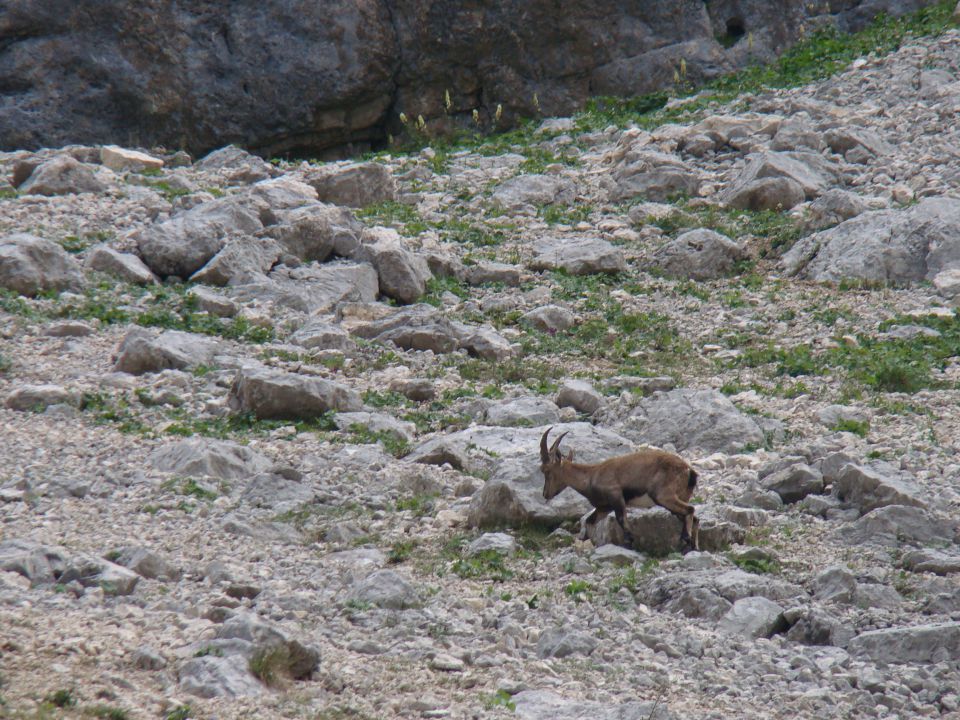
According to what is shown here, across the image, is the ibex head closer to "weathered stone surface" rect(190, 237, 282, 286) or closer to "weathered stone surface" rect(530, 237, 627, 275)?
"weathered stone surface" rect(190, 237, 282, 286)

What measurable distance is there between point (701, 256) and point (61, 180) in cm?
845

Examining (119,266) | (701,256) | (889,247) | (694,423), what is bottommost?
(701,256)

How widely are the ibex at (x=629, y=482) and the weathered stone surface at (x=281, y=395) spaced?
2615mm

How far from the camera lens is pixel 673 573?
23.7ft

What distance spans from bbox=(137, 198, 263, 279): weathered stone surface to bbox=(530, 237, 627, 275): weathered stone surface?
366 cm

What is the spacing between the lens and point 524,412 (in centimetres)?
1035

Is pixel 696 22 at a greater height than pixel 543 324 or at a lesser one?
greater

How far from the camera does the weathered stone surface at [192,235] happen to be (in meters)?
13.6

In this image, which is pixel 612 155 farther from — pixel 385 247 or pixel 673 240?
pixel 385 247

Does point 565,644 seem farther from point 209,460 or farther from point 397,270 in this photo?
point 397,270

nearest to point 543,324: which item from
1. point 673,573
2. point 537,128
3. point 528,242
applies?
point 528,242

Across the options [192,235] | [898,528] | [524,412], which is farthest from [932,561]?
[192,235]

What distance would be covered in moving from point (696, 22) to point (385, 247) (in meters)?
10.9

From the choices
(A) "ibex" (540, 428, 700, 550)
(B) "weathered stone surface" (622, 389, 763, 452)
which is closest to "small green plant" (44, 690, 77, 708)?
(A) "ibex" (540, 428, 700, 550)
